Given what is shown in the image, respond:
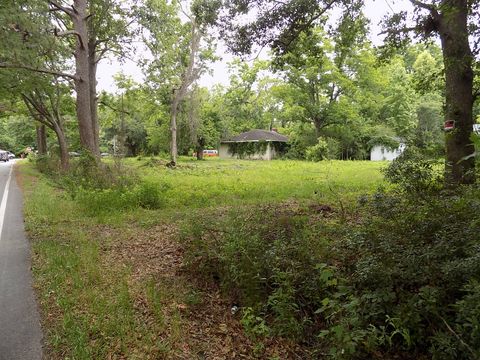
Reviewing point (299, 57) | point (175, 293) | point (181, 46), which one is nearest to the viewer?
point (175, 293)

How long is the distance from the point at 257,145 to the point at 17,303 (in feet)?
137

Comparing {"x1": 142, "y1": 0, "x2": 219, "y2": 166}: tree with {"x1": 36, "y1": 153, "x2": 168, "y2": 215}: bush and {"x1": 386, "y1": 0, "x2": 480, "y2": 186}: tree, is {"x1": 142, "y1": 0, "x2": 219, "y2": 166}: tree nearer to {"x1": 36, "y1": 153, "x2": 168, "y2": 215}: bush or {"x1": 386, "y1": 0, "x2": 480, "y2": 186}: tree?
{"x1": 36, "y1": 153, "x2": 168, "y2": 215}: bush

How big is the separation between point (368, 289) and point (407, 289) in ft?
1.15

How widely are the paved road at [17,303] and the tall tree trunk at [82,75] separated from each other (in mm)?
7824

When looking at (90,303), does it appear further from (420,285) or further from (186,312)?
(420,285)

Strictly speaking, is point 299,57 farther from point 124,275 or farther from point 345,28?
point 124,275

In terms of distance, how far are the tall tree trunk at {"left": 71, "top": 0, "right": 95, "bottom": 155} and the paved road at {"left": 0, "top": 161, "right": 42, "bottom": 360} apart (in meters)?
7.82

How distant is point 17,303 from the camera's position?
456cm

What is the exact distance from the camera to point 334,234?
18.7ft

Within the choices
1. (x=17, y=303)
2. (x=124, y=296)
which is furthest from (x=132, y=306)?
(x=17, y=303)

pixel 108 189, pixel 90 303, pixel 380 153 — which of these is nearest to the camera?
pixel 90 303

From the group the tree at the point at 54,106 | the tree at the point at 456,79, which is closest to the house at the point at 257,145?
the tree at the point at 54,106

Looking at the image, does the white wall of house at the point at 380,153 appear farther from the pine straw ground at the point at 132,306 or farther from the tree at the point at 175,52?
the pine straw ground at the point at 132,306

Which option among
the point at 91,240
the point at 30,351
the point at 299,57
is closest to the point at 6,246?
the point at 91,240
